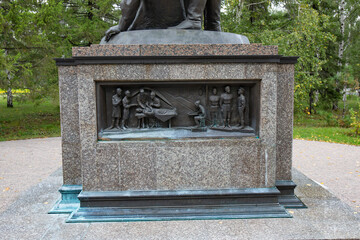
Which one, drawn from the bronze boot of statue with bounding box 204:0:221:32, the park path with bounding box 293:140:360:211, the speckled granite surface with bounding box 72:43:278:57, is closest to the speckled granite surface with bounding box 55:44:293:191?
the speckled granite surface with bounding box 72:43:278:57

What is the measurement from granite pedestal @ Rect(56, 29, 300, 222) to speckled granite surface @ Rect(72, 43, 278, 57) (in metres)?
0.01

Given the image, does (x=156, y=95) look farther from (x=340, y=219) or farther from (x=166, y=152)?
(x=340, y=219)

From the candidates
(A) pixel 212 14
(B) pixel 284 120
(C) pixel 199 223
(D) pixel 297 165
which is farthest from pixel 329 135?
(C) pixel 199 223

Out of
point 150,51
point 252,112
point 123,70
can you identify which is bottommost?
point 252,112

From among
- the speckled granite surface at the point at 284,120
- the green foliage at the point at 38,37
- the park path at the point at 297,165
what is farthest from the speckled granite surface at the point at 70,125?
the green foliage at the point at 38,37

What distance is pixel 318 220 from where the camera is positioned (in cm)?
399

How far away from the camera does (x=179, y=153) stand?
4.18 meters

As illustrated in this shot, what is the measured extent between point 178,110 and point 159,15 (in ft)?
5.31

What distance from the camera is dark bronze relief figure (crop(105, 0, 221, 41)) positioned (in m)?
4.62

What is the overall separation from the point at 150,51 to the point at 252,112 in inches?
66.8

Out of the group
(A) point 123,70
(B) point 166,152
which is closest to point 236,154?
(B) point 166,152

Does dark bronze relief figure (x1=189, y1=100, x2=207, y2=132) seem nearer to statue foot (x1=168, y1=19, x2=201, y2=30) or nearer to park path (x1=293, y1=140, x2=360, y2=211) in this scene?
statue foot (x1=168, y1=19, x2=201, y2=30)

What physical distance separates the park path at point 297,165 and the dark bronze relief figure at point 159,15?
11.6 feet

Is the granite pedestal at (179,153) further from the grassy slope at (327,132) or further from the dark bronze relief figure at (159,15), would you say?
the grassy slope at (327,132)
